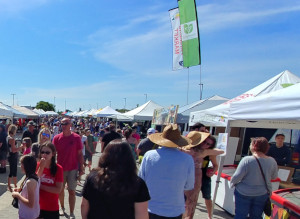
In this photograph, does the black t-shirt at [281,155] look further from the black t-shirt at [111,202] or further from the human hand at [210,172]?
the black t-shirt at [111,202]

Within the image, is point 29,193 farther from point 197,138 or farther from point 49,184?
point 197,138

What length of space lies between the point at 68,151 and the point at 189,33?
7946 millimetres

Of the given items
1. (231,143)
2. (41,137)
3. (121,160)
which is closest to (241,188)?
(121,160)

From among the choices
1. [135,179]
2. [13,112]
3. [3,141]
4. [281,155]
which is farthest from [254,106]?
[13,112]

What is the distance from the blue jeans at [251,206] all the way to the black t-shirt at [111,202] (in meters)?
2.28

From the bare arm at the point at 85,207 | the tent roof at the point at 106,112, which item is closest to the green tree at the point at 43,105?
the tent roof at the point at 106,112

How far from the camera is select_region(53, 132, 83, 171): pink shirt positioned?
4.75m

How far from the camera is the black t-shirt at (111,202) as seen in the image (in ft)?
6.13

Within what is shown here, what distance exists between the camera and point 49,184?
3.12 meters

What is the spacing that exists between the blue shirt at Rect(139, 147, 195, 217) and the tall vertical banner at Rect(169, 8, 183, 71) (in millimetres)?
9548

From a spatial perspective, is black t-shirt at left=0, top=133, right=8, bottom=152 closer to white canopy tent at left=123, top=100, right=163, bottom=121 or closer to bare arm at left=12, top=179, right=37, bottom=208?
bare arm at left=12, top=179, right=37, bottom=208

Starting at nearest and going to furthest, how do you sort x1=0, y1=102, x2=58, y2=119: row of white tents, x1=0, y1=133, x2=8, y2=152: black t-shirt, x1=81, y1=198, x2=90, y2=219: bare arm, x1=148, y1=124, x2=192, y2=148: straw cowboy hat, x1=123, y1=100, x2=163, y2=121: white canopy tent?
1. x1=81, y1=198, x2=90, y2=219: bare arm
2. x1=148, y1=124, x2=192, y2=148: straw cowboy hat
3. x1=0, y1=133, x2=8, y2=152: black t-shirt
4. x1=0, y1=102, x2=58, y2=119: row of white tents
5. x1=123, y1=100, x2=163, y2=121: white canopy tent

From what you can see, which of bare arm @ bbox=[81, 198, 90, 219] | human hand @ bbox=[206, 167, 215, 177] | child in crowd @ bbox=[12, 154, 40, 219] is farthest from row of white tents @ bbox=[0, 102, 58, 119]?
bare arm @ bbox=[81, 198, 90, 219]

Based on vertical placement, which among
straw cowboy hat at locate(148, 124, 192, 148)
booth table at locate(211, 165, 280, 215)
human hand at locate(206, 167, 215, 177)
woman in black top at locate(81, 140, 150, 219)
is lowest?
booth table at locate(211, 165, 280, 215)
